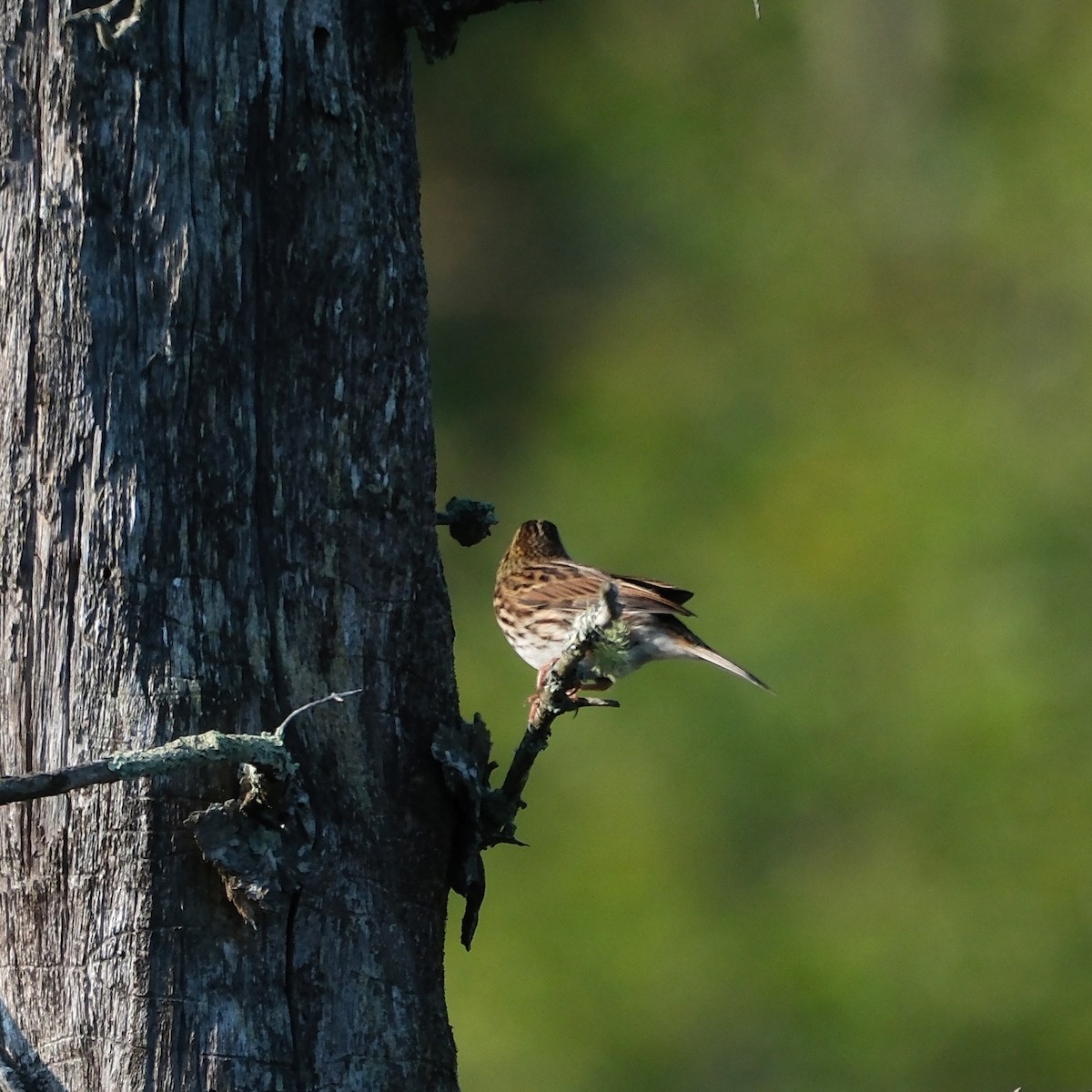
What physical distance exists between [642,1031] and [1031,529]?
4.13 metres

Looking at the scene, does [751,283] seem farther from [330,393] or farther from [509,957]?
[330,393]

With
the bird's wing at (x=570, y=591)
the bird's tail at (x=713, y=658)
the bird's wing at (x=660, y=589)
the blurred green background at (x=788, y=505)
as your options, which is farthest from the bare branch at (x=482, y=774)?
the blurred green background at (x=788, y=505)

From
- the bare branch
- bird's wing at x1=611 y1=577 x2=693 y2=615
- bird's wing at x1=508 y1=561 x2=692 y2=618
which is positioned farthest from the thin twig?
bird's wing at x1=508 y1=561 x2=692 y2=618

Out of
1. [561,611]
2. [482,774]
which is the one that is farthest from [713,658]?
[482,774]

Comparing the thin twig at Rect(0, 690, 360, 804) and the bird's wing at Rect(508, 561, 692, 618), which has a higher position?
the bird's wing at Rect(508, 561, 692, 618)

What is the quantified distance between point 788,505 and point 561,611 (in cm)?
935

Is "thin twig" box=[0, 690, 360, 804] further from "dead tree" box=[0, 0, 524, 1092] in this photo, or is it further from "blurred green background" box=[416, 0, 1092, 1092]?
"blurred green background" box=[416, 0, 1092, 1092]

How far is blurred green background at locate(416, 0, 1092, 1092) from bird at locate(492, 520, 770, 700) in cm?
236

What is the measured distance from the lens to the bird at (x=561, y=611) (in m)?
6.22

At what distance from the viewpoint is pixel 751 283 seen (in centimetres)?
1792

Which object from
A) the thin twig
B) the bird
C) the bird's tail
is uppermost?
the bird

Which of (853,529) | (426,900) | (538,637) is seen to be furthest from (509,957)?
(426,900)

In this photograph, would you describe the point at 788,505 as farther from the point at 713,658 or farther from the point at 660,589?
the point at 660,589

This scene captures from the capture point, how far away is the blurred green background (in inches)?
501
